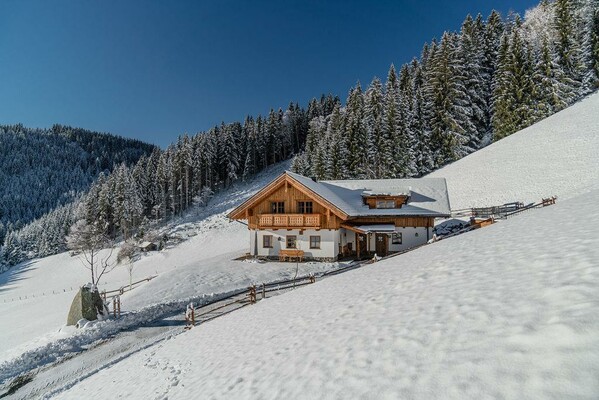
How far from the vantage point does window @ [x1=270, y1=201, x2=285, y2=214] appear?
3023 centimetres

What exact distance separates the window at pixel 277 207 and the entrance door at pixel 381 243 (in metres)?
9.67

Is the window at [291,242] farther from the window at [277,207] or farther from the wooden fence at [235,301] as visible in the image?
the wooden fence at [235,301]

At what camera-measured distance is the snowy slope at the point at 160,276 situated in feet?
67.0

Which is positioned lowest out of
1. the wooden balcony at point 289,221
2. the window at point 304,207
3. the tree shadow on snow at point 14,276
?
the tree shadow on snow at point 14,276

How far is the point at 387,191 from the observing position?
3173 cm

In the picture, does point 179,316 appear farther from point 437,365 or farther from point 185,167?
point 185,167

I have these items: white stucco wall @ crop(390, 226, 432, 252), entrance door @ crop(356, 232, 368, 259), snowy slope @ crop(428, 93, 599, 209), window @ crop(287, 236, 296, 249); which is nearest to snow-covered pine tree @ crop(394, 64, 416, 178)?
snowy slope @ crop(428, 93, 599, 209)

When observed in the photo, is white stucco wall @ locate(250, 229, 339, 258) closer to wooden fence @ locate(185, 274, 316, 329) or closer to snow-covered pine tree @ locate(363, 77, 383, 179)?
wooden fence @ locate(185, 274, 316, 329)

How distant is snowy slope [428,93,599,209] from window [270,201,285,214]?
2132 centimetres

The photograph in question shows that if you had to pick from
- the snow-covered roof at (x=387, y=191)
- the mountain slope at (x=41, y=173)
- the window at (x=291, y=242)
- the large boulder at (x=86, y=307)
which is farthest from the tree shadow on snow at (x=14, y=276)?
the mountain slope at (x=41, y=173)

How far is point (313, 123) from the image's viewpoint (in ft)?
246

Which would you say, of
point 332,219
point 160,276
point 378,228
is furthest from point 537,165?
point 160,276

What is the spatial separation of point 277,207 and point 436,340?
85.1ft

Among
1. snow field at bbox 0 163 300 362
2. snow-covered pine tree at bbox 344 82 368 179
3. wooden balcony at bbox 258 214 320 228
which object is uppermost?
snow-covered pine tree at bbox 344 82 368 179
